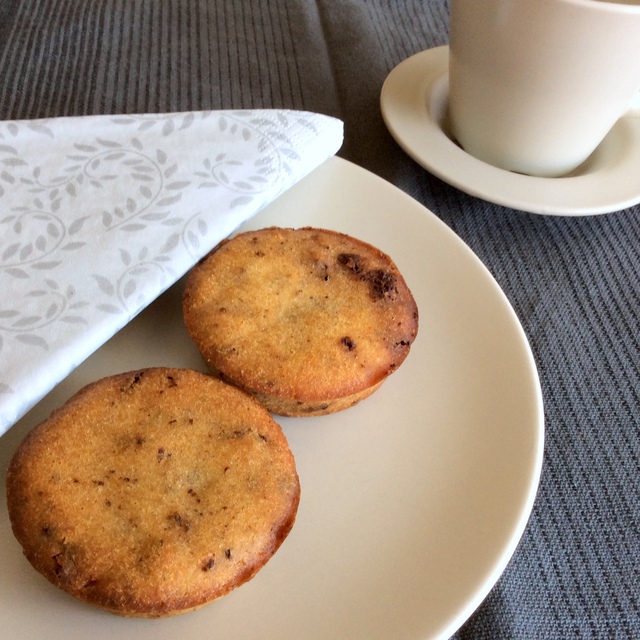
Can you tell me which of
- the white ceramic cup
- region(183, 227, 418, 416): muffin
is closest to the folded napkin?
region(183, 227, 418, 416): muffin

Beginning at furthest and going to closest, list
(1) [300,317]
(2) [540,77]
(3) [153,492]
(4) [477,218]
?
(4) [477,218]
(2) [540,77]
(1) [300,317]
(3) [153,492]

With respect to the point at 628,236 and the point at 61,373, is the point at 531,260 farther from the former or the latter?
the point at 61,373

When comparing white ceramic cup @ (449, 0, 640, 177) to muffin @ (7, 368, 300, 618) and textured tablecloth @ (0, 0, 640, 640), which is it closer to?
textured tablecloth @ (0, 0, 640, 640)

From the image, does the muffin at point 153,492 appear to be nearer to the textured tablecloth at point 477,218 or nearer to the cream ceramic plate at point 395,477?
the cream ceramic plate at point 395,477

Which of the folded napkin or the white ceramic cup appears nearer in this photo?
the folded napkin

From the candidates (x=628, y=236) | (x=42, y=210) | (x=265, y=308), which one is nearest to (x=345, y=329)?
(x=265, y=308)

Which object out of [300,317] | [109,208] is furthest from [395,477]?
[109,208]

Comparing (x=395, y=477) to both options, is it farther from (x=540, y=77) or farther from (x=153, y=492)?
(x=540, y=77)

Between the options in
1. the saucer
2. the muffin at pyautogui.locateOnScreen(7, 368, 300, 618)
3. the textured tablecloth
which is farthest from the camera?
the saucer
